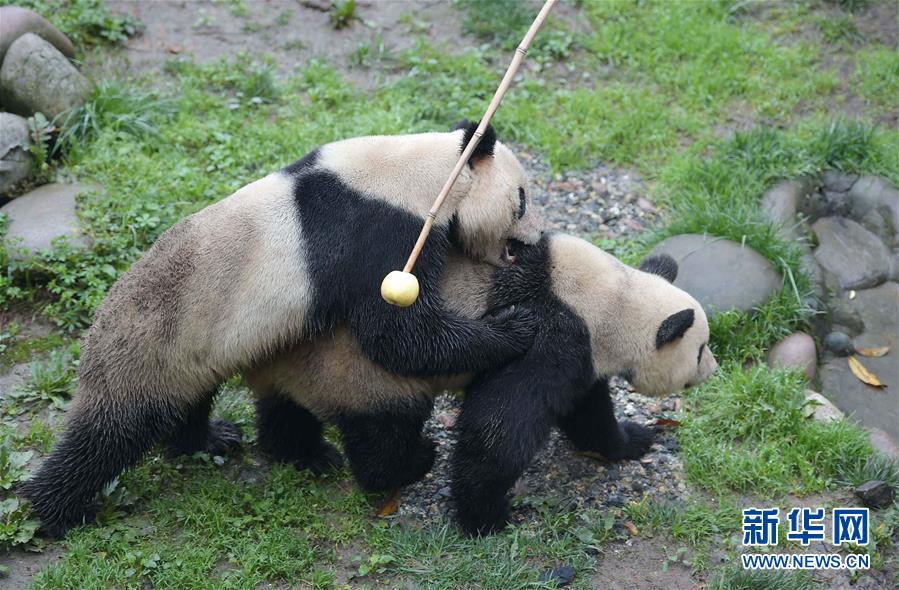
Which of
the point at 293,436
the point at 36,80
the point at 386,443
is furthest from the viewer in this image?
the point at 36,80

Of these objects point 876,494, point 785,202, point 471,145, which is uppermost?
point 471,145

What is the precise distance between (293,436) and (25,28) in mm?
4562

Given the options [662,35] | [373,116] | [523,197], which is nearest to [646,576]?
[523,197]

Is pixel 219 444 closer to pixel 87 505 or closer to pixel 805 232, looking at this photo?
pixel 87 505

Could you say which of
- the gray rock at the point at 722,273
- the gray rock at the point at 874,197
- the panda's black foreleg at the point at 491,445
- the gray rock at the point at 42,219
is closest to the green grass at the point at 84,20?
the gray rock at the point at 42,219

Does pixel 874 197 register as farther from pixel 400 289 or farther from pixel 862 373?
pixel 400 289

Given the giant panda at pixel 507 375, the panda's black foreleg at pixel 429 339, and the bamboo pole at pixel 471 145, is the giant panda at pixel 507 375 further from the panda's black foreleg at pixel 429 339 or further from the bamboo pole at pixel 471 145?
the bamboo pole at pixel 471 145

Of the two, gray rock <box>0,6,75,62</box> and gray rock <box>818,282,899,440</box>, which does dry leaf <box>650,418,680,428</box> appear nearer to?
gray rock <box>818,282,899,440</box>

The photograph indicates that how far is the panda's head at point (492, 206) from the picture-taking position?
518cm

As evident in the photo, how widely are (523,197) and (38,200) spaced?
12.8 feet

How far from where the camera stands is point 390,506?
5.57 metres

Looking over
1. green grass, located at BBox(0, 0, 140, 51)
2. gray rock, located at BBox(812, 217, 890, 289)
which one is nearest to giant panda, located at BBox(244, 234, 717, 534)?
gray rock, located at BBox(812, 217, 890, 289)

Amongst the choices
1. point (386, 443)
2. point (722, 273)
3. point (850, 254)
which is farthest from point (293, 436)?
point (850, 254)

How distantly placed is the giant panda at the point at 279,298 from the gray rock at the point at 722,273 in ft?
7.03
